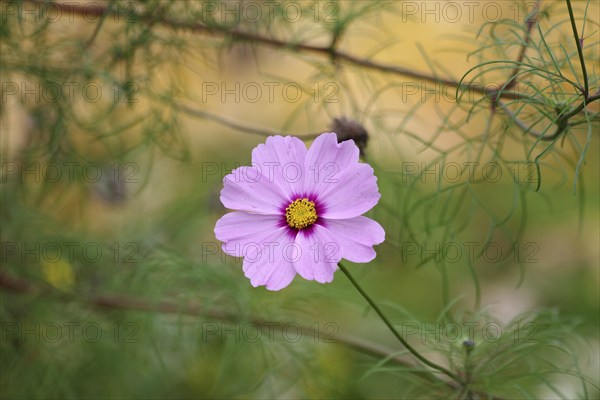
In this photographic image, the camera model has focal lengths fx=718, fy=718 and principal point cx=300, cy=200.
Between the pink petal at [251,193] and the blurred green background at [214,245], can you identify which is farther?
the blurred green background at [214,245]

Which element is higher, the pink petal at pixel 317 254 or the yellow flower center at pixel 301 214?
the yellow flower center at pixel 301 214

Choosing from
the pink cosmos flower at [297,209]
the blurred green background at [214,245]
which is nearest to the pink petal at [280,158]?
the pink cosmos flower at [297,209]

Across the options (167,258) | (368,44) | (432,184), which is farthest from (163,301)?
(368,44)

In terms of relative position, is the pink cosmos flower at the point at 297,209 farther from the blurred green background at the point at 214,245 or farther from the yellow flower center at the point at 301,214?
the blurred green background at the point at 214,245

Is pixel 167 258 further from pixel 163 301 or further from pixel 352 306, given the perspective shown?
pixel 352 306

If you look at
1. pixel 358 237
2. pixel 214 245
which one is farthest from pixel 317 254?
pixel 214 245
